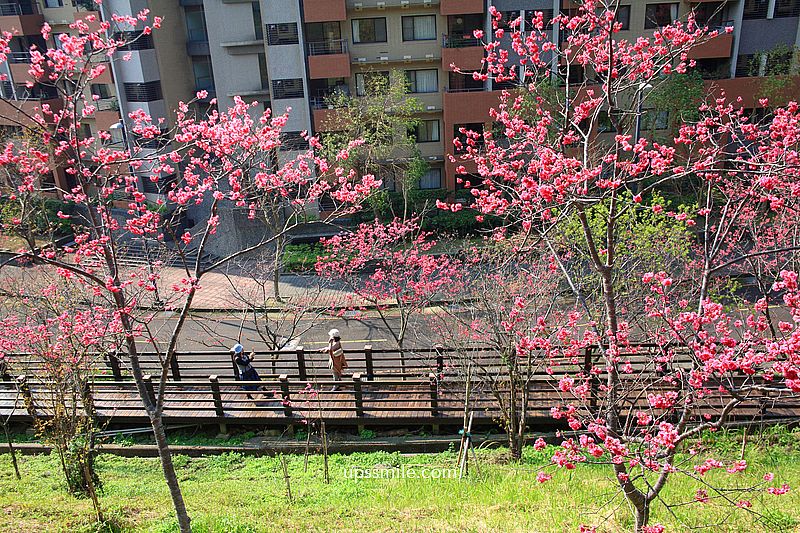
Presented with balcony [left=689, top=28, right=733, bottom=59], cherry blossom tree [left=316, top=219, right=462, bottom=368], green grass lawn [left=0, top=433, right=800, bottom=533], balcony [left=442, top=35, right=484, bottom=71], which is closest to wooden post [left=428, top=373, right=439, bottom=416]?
green grass lawn [left=0, top=433, right=800, bottom=533]

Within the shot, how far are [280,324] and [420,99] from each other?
580 inches

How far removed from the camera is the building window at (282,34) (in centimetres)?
2786

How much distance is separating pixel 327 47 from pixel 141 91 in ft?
34.8

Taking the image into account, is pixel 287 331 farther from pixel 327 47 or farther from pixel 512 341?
pixel 327 47

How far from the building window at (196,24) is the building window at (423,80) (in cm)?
1278

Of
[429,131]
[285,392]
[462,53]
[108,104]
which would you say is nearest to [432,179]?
[429,131]

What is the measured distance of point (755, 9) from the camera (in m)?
27.5

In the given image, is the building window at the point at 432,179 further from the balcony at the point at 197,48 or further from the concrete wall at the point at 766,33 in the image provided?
the concrete wall at the point at 766,33

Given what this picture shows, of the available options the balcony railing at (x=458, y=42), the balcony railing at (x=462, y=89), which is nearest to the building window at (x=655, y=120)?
the balcony railing at (x=462, y=89)

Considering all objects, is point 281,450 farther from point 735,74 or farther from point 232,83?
point 735,74

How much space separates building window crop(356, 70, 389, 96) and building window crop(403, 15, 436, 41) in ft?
6.73

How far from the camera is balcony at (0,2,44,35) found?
32469 millimetres

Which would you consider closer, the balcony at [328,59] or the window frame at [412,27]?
the balcony at [328,59]

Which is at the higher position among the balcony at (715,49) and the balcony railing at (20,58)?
the balcony railing at (20,58)
